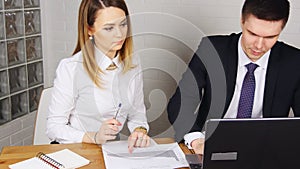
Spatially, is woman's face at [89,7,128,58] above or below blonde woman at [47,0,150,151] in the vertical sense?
above

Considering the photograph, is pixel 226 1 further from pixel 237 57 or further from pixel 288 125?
pixel 288 125

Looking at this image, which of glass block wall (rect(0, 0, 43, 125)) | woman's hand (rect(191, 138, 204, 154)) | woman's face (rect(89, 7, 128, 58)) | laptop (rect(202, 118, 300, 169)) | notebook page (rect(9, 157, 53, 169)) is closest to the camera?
laptop (rect(202, 118, 300, 169))

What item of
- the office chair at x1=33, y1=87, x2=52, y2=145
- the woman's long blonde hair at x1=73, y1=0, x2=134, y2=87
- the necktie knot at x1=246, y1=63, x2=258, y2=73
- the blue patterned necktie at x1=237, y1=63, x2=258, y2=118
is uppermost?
the woman's long blonde hair at x1=73, y1=0, x2=134, y2=87

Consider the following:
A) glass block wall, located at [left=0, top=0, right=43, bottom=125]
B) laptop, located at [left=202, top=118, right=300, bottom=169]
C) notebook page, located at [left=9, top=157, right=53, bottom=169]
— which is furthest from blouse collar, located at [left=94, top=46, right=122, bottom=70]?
glass block wall, located at [left=0, top=0, right=43, bottom=125]

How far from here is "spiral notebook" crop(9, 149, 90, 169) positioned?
1336mm

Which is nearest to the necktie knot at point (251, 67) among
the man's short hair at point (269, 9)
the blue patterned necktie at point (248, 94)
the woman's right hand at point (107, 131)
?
the blue patterned necktie at point (248, 94)

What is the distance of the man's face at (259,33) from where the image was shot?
1575 mm

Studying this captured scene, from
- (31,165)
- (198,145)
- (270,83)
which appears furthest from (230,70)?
(31,165)

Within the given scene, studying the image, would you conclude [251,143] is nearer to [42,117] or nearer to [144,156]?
[144,156]

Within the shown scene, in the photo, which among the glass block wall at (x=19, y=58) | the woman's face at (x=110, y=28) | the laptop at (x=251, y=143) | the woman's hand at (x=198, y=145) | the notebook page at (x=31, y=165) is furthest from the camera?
the glass block wall at (x=19, y=58)

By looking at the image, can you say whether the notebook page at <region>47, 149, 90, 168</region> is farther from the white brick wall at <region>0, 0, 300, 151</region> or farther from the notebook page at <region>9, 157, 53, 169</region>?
the white brick wall at <region>0, 0, 300, 151</region>

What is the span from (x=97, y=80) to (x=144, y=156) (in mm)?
475

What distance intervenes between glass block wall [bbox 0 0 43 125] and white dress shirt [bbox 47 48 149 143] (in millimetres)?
916

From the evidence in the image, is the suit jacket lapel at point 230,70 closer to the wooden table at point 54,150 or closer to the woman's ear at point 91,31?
the wooden table at point 54,150
